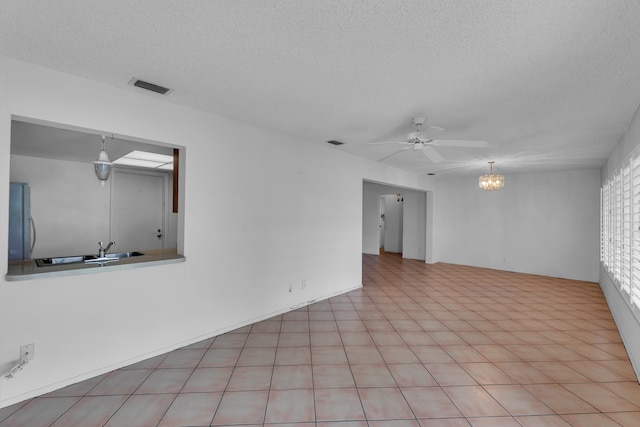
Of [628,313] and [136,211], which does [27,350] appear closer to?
[136,211]

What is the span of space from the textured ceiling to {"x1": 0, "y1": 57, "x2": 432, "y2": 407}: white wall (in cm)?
27

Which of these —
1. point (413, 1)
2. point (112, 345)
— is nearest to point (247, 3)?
point (413, 1)

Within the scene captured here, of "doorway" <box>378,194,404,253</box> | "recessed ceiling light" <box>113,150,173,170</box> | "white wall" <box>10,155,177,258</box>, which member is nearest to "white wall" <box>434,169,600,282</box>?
"doorway" <box>378,194,404,253</box>

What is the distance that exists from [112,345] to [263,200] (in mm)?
2061

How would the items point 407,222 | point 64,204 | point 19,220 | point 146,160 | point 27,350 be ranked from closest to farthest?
1. point 27,350
2. point 19,220
3. point 146,160
4. point 64,204
5. point 407,222

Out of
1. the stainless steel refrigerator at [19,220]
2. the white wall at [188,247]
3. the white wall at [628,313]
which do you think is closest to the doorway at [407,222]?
the white wall at [188,247]

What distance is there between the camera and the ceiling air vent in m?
2.42

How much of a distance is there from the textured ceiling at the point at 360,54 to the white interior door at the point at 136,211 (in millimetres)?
4246

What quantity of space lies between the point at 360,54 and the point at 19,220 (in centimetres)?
537

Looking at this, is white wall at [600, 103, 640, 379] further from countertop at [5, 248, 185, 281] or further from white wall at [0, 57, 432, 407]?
countertop at [5, 248, 185, 281]

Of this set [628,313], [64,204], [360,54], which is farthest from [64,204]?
[628,313]

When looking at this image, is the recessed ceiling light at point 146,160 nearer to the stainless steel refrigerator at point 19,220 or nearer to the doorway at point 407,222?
the stainless steel refrigerator at point 19,220

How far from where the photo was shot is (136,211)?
20.6 ft

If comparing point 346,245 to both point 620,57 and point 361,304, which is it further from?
point 620,57
